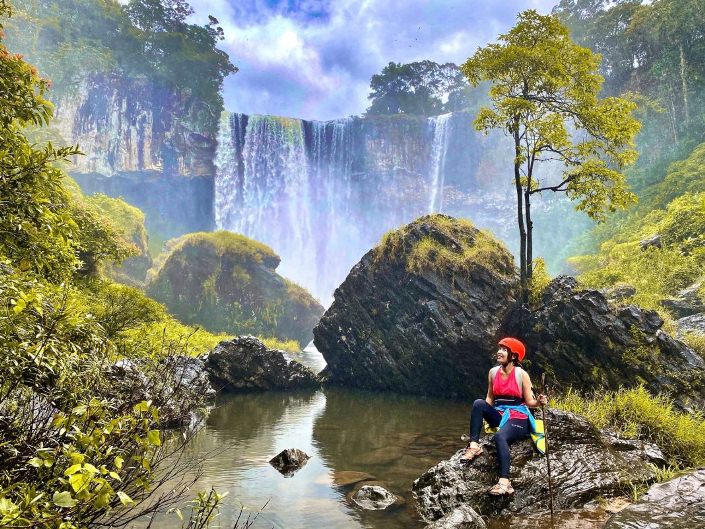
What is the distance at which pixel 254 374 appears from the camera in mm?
19828

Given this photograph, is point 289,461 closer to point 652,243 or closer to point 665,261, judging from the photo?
point 665,261

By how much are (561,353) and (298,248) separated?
45386 mm

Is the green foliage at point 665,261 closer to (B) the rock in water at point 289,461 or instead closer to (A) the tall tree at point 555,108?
(A) the tall tree at point 555,108

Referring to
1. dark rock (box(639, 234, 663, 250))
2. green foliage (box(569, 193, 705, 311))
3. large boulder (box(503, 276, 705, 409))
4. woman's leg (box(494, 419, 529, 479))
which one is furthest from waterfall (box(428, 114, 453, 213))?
woman's leg (box(494, 419, 529, 479))

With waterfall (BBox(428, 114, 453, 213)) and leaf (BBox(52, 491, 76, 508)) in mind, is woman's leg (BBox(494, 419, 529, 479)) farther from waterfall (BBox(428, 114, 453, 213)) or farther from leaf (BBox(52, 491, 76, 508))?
waterfall (BBox(428, 114, 453, 213))

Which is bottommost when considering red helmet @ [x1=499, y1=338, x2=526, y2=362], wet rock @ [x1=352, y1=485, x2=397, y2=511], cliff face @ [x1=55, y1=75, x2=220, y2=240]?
wet rock @ [x1=352, y1=485, x2=397, y2=511]

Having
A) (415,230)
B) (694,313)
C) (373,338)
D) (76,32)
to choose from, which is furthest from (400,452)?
(76,32)

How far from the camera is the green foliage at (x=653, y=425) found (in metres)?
7.66

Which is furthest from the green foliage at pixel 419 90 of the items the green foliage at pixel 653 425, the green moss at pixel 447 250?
the green foliage at pixel 653 425

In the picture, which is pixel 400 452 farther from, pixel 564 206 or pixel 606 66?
pixel 606 66

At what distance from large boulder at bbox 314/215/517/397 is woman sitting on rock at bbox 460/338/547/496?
10.4 m

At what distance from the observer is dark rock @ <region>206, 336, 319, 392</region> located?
1906 centimetres

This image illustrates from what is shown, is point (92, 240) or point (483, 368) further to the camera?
point (92, 240)

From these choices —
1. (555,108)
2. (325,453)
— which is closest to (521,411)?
(325,453)
